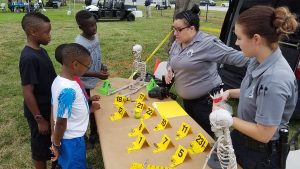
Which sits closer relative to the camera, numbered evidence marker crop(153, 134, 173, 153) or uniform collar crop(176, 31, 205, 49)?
numbered evidence marker crop(153, 134, 173, 153)

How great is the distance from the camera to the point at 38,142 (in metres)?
2.47

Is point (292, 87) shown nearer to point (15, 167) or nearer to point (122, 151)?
point (122, 151)

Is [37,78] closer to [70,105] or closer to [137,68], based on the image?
[70,105]

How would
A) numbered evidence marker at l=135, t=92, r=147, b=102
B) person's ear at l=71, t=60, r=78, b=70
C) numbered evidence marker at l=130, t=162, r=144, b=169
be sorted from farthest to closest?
1. numbered evidence marker at l=135, t=92, r=147, b=102
2. person's ear at l=71, t=60, r=78, b=70
3. numbered evidence marker at l=130, t=162, r=144, b=169

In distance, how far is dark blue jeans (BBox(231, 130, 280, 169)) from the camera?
1.62 metres

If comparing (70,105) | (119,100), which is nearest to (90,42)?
(119,100)

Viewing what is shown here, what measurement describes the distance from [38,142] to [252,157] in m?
1.61

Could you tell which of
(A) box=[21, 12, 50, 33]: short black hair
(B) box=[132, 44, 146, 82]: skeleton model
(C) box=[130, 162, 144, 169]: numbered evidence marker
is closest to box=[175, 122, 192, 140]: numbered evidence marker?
(C) box=[130, 162, 144, 169]: numbered evidence marker

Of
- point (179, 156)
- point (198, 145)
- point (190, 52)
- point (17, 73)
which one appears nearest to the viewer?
point (179, 156)

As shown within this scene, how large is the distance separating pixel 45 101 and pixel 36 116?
141 millimetres

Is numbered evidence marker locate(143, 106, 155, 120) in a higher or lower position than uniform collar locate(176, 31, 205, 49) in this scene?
lower

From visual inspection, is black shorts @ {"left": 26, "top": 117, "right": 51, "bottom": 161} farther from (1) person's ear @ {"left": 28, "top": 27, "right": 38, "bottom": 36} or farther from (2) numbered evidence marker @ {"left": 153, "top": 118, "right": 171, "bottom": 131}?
(2) numbered evidence marker @ {"left": 153, "top": 118, "right": 171, "bottom": 131}

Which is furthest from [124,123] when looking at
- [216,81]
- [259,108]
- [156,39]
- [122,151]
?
[156,39]

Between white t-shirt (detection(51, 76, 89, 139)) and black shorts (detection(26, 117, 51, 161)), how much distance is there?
36 cm
